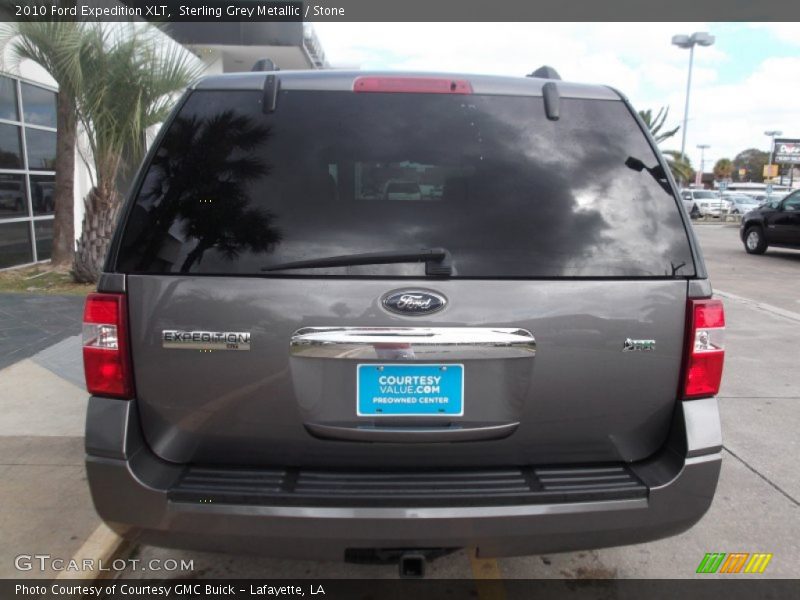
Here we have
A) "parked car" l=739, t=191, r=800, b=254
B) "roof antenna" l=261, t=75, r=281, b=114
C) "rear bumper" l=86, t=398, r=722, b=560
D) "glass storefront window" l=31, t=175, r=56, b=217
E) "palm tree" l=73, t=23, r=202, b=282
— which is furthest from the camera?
"parked car" l=739, t=191, r=800, b=254

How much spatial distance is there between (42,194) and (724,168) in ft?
362

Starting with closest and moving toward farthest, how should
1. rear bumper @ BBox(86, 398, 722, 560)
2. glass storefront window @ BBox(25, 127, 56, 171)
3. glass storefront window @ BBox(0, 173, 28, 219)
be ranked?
rear bumper @ BBox(86, 398, 722, 560) → glass storefront window @ BBox(0, 173, 28, 219) → glass storefront window @ BBox(25, 127, 56, 171)

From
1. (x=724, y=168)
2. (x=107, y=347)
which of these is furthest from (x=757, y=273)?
(x=724, y=168)

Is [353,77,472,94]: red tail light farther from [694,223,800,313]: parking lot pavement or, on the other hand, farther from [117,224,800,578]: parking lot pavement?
[694,223,800,313]: parking lot pavement

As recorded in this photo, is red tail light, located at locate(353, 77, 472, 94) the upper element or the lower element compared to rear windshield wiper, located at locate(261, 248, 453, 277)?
upper

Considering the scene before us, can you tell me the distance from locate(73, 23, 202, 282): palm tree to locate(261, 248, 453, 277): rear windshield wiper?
7303 millimetres

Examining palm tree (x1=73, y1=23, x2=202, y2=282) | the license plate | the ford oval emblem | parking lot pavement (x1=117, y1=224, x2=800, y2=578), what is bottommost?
parking lot pavement (x1=117, y1=224, x2=800, y2=578)

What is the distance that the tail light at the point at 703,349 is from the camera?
2084 mm

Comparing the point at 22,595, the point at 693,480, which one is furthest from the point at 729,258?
the point at 22,595

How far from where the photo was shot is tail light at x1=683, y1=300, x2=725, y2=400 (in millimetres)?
2084

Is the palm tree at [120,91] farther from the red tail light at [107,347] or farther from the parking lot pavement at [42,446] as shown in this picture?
the red tail light at [107,347]

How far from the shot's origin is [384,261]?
1981 mm

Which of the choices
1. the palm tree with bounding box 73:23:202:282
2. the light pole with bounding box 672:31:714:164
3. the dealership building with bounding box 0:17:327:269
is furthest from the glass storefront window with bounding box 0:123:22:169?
the light pole with bounding box 672:31:714:164

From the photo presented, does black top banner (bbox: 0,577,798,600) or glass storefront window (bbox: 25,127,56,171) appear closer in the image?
black top banner (bbox: 0,577,798,600)
